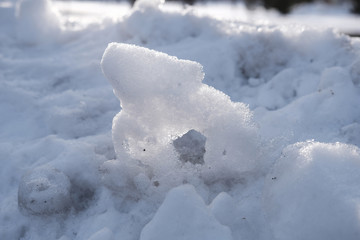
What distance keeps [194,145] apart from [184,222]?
44 centimetres

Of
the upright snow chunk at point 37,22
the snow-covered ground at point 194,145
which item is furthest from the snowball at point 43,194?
the upright snow chunk at point 37,22

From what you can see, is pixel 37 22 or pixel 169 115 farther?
pixel 37 22

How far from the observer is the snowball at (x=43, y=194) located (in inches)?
56.9

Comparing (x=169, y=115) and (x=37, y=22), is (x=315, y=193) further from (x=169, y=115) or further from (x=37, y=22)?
(x=37, y=22)

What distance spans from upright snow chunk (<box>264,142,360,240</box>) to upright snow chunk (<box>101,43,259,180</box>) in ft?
0.81

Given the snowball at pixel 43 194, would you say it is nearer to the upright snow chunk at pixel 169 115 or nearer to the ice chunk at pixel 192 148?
the upright snow chunk at pixel 169 115

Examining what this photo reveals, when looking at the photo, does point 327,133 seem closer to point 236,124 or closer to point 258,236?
point 236,124

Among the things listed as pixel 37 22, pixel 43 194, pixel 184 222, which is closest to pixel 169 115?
pixel 184 222

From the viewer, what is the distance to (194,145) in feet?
4.92

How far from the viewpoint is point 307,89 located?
214 centimetres

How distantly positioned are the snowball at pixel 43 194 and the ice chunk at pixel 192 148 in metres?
0.55


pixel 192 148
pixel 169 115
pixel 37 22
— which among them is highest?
pixel 169 115

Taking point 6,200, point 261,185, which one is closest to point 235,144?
point 261,185

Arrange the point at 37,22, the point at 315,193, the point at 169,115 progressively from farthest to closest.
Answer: the point at 37,22
the point at 169,115
the point at 315,193
